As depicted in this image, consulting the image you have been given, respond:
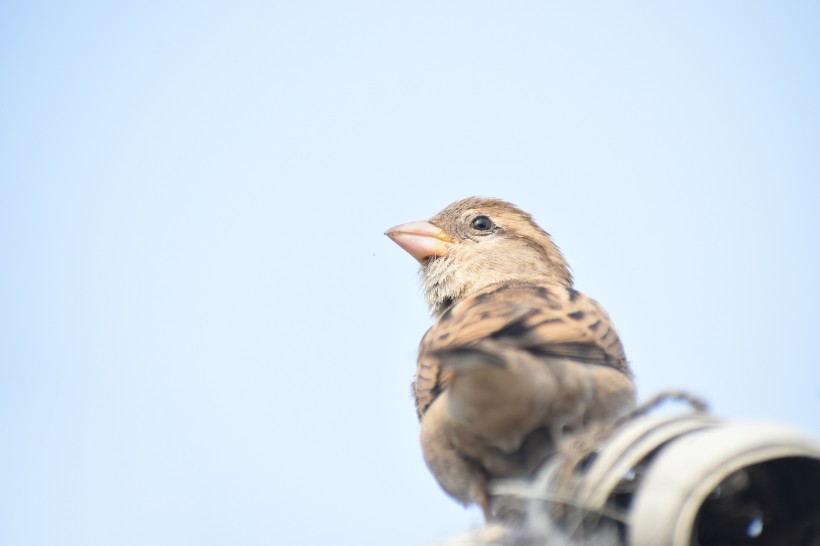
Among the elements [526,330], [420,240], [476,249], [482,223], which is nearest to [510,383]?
[526,330]

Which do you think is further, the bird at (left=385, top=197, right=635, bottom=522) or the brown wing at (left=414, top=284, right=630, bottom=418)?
the brown wing at (left=414, top=284, right=630, bottom=418)

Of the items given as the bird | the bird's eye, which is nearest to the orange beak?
the bird's eye

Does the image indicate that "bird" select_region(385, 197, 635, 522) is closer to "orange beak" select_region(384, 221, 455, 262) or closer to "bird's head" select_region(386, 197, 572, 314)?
"bird's head" select_region(386, 197, 572, 314)

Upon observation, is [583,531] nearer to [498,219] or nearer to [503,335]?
[503,335]

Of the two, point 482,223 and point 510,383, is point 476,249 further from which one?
point 510,383

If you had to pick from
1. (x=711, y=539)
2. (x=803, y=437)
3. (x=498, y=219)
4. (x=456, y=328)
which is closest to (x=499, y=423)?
(x=456, y=328)

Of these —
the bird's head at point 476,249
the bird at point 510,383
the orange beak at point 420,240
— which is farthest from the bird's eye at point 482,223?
the bird at point 510,383
